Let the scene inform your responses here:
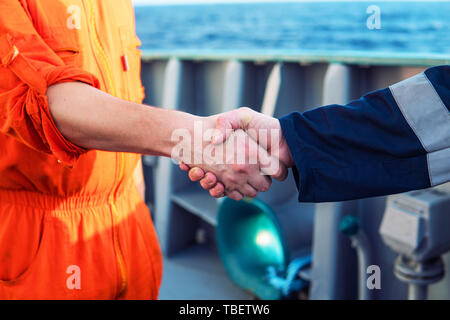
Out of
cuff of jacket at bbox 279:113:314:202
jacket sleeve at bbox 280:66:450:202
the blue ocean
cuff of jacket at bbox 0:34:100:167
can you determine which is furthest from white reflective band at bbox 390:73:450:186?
cuff of jacket at bbox 0:34:100:167

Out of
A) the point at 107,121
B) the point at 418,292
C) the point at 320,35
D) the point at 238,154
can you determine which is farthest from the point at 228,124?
the point at 320,35

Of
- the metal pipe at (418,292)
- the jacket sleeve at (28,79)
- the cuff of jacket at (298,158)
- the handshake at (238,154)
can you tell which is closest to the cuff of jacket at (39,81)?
the jacket sleeve at (28,79)

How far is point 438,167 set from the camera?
1.31 m

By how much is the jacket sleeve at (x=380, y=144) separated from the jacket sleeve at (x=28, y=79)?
684mm

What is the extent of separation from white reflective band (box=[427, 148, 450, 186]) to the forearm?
0.74 meters

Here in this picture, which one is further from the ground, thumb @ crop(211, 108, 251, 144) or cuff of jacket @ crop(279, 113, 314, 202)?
thumb @ crop(211, 108, 251, 144)

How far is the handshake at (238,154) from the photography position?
157 centimetres

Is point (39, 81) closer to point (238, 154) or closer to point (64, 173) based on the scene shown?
point (64, 173)

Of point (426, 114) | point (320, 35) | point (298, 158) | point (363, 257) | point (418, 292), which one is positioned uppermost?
point (320, 35)

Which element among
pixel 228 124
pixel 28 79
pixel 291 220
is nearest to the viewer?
pixel 28 79

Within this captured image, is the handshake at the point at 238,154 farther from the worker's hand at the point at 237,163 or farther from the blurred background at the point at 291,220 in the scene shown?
the blurred background at the point at 291,220

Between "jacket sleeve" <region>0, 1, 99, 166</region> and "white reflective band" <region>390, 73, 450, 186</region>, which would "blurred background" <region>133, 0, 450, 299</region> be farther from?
"jacket sleeve" <region>0, 1, 99, 166</region>

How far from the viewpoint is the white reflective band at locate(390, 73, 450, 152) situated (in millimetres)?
1311

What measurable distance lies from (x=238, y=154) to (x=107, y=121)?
1.72 ft
